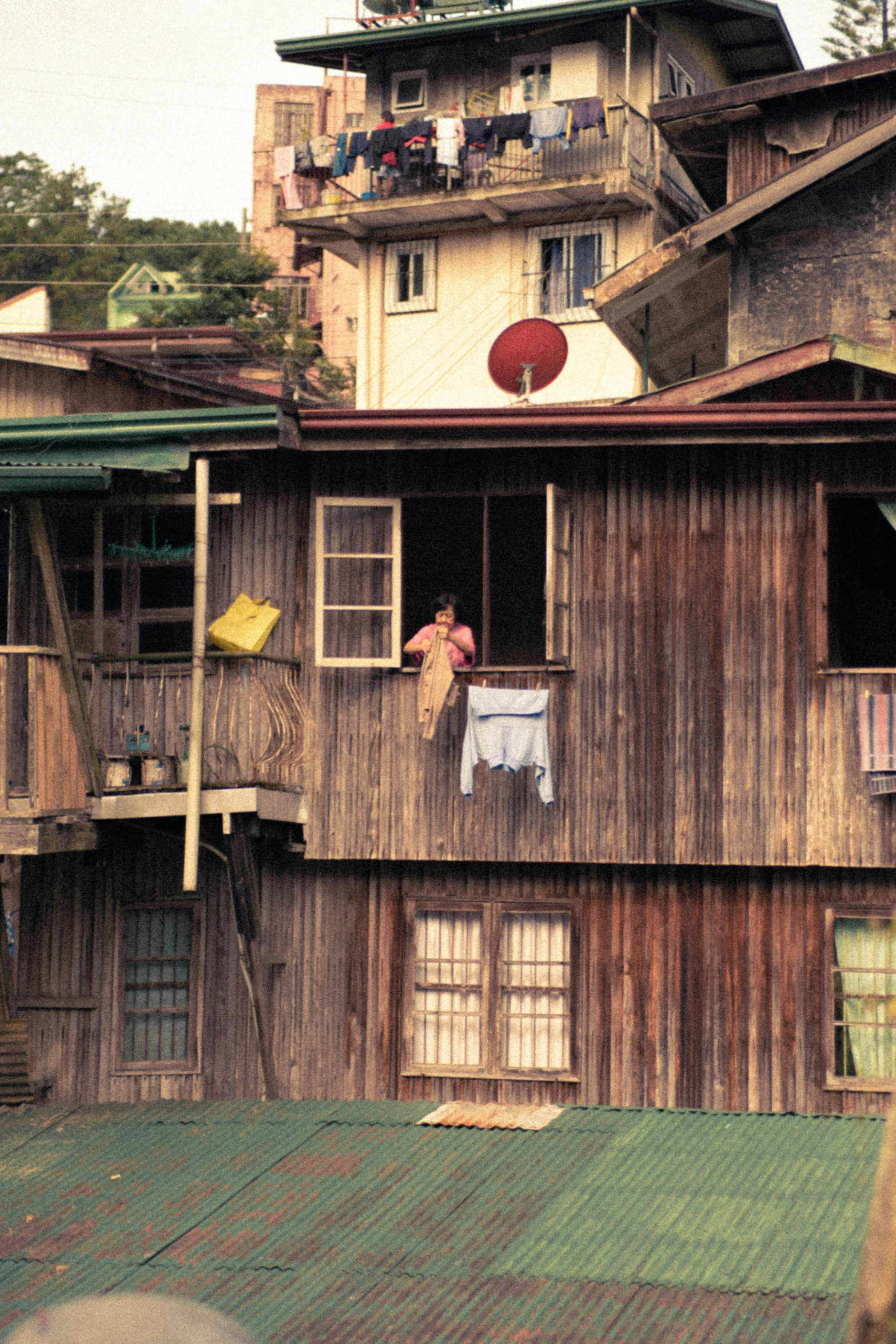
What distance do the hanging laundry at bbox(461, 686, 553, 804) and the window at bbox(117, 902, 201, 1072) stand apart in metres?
3.02

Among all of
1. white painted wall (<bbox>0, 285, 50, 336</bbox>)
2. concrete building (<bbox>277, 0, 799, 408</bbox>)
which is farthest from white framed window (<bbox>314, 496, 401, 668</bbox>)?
concrete building (<bbox>277, 0, 799, 408</bbox>)

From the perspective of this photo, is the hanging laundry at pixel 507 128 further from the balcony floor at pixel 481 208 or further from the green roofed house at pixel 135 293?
the green roofed house at pixel 135 293

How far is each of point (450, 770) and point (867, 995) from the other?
3791 mm

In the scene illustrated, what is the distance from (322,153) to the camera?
33.2 m

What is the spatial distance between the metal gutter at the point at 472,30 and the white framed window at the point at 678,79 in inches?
45.8

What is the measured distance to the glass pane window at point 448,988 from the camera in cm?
1536

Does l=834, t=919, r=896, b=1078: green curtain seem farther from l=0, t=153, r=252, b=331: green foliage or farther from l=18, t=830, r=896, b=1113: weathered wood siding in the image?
l=0, t=153, r=252, b=331: green foliage

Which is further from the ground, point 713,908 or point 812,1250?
point 713,908

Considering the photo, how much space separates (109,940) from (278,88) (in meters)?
43.0

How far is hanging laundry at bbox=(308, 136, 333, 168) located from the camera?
33219 mm

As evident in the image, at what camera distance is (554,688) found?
15141 mm

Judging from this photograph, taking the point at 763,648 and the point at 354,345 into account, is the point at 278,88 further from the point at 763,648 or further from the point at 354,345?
the point at 763,648

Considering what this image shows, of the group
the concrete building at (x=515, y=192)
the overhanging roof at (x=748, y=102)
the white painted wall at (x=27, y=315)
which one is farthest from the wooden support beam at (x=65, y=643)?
the concrete building at (x=515, y=192)

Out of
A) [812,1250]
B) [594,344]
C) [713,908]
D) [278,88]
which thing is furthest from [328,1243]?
[278,88]
